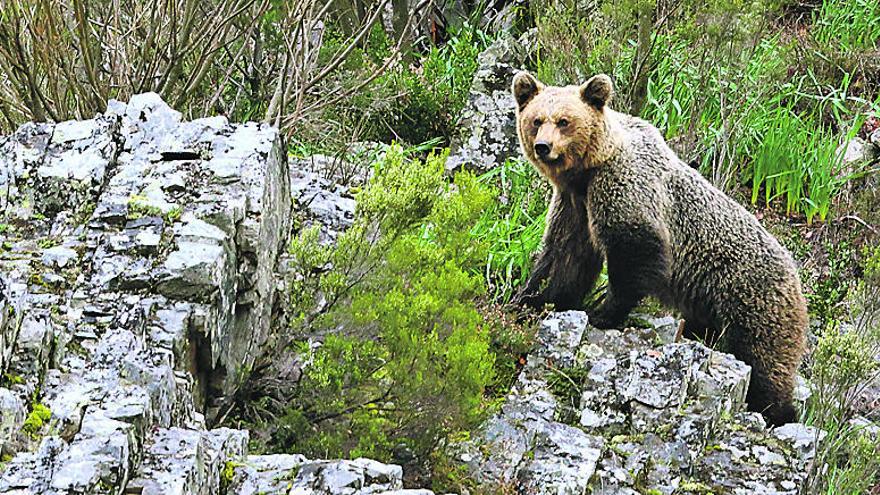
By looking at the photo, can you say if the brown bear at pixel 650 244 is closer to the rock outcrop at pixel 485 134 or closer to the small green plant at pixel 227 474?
the rock outcrop at pixel 485 134

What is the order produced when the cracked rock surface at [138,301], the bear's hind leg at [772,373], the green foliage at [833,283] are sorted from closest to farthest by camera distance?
the cracked rock surface at [138,301], the bear's hind leg at [772,373], the green foliage at [833,283]

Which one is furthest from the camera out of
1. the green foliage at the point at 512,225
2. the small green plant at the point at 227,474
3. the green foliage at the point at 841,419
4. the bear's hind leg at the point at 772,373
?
the green foliage at the point at 512,225

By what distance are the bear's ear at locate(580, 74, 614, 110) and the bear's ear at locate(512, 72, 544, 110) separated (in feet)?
0.87

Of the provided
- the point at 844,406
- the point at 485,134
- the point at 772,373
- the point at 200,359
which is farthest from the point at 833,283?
the point at 200,359

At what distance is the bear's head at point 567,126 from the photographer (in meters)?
5.76

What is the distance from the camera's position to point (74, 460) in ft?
9.04

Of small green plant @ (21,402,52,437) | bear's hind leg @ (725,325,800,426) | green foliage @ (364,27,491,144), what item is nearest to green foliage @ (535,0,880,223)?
green foliage @ (364,27,491,144)

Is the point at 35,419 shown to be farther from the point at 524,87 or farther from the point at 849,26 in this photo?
the point at 849,26

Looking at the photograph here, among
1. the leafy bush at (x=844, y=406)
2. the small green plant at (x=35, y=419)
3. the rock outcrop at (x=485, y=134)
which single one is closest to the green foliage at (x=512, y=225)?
the rock outcrop at (x=485, y=134)

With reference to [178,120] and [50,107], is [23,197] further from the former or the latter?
[50,107]

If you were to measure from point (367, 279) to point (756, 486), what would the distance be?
1.98m

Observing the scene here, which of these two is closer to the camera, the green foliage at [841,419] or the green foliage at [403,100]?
the green foliage at [841,419]

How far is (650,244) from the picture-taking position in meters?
5.96

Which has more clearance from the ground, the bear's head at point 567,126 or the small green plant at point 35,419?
the bear's head at point 567,126
